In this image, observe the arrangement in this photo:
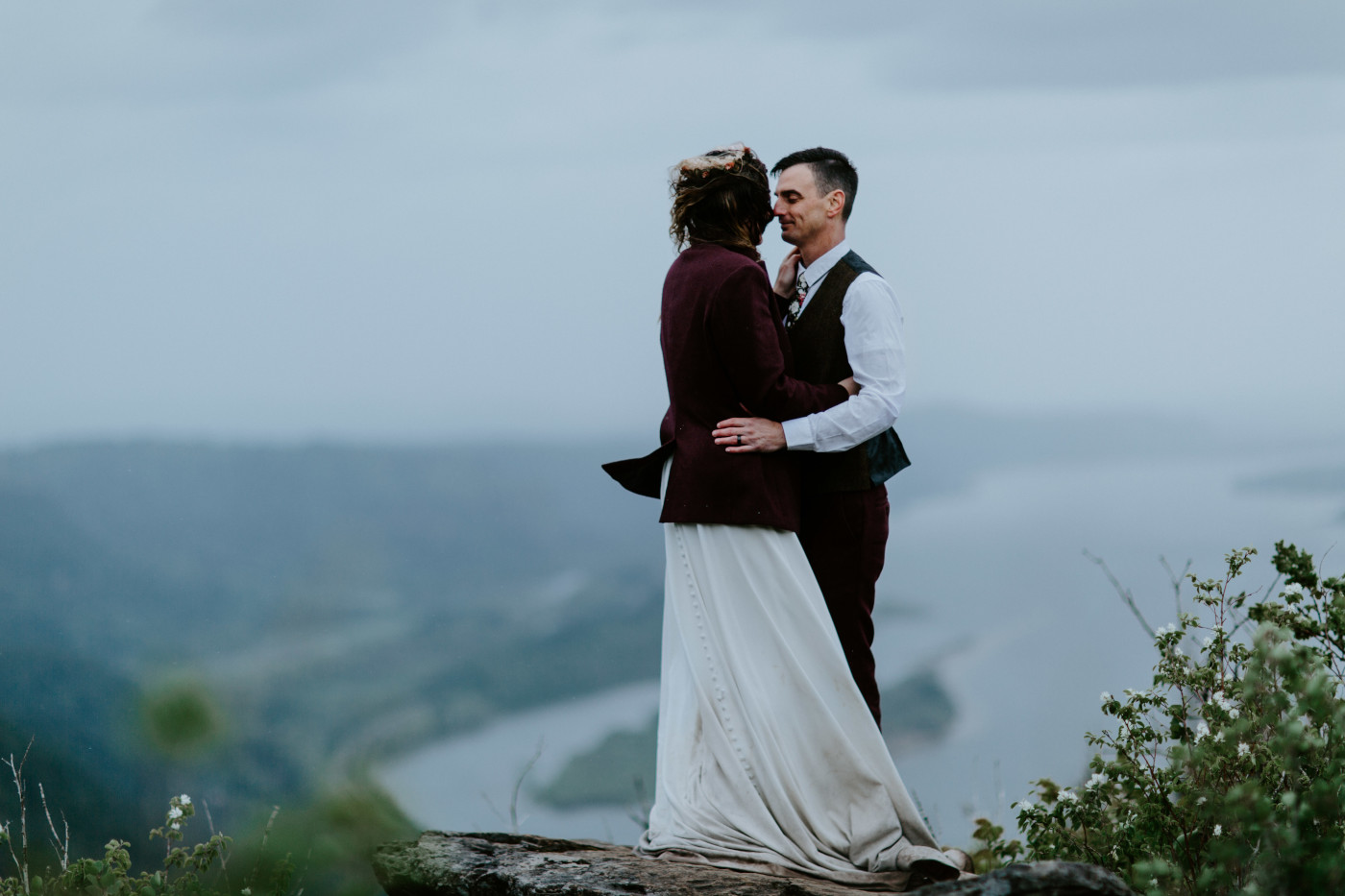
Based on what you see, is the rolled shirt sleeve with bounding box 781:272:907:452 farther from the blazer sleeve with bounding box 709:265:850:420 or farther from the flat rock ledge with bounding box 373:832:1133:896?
the flat rock ledge with bounding box 373:832:1133:896

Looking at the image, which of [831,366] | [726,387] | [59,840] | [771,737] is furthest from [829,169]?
[59,840]

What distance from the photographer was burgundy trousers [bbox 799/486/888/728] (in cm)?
427

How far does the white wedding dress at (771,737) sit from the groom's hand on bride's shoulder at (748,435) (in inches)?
10.2

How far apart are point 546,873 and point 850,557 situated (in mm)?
1370

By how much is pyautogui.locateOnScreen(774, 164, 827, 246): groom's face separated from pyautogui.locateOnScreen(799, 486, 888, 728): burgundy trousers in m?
0.89

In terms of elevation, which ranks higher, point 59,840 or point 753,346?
point 753,346

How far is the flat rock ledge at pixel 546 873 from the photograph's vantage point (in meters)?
3.73

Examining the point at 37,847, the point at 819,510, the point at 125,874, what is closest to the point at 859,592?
the point at 819,510

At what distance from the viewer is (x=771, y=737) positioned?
13.3 feet

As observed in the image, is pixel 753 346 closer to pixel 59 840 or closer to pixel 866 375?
pixel 866 375

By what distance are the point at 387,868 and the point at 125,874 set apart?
794mm

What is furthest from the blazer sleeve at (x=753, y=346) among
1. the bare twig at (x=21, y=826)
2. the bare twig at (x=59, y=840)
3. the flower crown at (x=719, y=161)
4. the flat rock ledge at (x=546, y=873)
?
the bare twig at (x=21, y=826)

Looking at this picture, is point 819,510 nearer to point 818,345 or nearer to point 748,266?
point 818,345

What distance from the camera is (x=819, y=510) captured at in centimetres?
430
